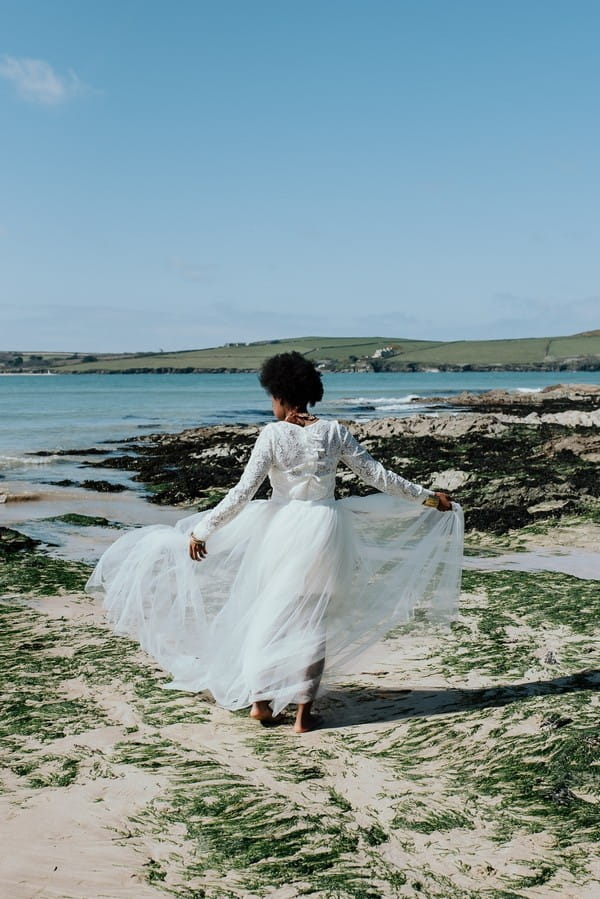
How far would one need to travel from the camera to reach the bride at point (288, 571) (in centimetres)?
564

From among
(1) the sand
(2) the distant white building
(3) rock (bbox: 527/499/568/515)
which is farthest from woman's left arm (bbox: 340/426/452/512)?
(2) the distant white building

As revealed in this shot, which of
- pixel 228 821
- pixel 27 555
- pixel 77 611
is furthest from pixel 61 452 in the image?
pixel 228 821

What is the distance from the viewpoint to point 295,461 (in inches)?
222

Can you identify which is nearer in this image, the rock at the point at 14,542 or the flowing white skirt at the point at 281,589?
the flowing white skirt at the point at 281,589

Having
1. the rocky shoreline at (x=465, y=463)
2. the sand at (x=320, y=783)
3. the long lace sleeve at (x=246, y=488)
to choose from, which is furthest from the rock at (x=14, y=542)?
the long lace sleeve at (x=246, y=488)

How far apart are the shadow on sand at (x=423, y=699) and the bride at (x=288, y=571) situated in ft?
0.82

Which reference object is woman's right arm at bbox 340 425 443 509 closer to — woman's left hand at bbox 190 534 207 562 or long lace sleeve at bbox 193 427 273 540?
long lace sleeve at bbox 193 427 273 540

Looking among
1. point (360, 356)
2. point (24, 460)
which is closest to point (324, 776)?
point (24, 460)

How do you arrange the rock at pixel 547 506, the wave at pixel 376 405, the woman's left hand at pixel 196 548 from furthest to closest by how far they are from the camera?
the wave at pixel 376 405 < the rock at pixel 547 506 < the woman's left hand at pixel 196 548

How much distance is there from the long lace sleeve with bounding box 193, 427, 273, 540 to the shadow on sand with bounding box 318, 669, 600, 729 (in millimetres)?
1625

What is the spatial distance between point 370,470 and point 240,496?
94 centimetres

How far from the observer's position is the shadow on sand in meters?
6.01

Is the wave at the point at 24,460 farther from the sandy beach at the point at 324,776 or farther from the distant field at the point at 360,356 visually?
the distant field at the point at 360,356

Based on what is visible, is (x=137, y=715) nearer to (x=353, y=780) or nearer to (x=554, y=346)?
(x=353, y=780)
